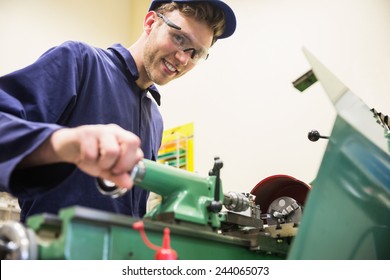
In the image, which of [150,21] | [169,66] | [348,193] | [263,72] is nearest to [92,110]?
[169,66]

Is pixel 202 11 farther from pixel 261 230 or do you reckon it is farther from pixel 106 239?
pixel 106 239

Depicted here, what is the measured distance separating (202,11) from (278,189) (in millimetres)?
736

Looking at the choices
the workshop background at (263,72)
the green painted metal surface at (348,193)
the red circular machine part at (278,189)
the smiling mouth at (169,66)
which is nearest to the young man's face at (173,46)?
the smiling mouth at (169,66)

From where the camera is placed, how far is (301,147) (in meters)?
2.34

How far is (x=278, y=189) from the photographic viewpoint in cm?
151

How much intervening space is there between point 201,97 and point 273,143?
30.1 inches

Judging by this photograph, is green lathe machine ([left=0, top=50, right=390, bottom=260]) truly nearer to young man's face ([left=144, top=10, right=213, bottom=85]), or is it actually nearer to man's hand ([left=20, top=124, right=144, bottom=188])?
man's hand ([left=20, top=124, right=144, bottom=188])

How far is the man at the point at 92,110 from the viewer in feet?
2.63

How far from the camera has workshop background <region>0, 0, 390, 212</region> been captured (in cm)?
230

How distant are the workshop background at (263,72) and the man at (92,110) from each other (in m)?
0.90

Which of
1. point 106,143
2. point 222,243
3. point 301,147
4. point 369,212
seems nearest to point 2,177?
point 106,143

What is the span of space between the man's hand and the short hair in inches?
34.0

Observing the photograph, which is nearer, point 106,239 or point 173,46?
point 106,239
